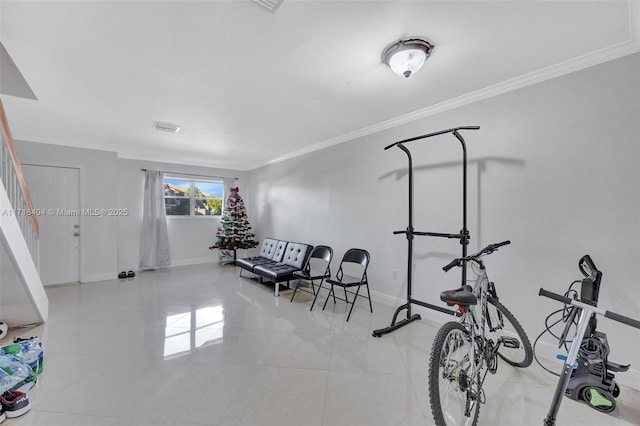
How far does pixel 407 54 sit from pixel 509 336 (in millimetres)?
2301

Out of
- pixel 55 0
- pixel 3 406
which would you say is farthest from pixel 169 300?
pixel 55 0

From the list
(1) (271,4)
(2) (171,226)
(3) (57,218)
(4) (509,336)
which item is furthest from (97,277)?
(4) (509,336)

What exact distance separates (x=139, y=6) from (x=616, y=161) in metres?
3.42

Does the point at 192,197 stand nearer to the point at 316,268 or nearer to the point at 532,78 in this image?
the point at 316,268

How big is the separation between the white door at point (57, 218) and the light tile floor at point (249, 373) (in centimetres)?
161

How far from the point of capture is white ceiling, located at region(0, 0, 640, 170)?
5.28 feet

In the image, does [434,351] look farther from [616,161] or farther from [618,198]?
[616,161]

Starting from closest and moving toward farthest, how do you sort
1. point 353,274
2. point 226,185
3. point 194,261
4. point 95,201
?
point 353,274, point 95,201, point 194,261, point 226,185

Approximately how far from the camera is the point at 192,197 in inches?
252

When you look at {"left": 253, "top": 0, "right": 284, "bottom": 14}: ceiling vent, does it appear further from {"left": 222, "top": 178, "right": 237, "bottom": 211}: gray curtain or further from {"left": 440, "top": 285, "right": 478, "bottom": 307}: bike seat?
{"left": 222, "top": 178, "right": 237, "bottom": 211}: gray curtain

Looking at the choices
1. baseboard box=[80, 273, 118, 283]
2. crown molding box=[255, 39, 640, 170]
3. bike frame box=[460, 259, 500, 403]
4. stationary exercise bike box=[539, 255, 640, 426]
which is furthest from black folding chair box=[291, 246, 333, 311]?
baseboard box=[80, 273, 118, 283]

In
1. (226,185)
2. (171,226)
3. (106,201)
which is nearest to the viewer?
(106,201)

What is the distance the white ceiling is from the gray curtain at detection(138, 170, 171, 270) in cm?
231

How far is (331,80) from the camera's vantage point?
8.01ft
